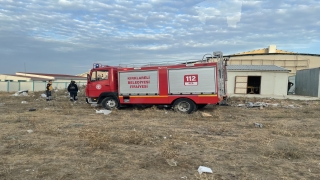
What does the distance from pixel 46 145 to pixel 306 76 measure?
25072mm

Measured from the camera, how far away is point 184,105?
12594 mm

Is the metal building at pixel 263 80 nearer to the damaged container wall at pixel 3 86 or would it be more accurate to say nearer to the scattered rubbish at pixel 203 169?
the scattered rubbish at pixel 203 169

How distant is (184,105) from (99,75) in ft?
15.6

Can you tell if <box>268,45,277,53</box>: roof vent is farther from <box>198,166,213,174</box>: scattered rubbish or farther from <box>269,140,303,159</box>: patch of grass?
<box>198,166,213,174</box>: scattered rubbish

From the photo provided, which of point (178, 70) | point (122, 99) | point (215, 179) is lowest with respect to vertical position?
point (215, 179)

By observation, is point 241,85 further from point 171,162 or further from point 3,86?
point 3,86

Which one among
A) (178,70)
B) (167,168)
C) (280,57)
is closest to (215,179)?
(167,168)

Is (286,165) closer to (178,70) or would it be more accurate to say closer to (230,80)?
(178,70)

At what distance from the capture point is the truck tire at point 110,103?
44.9 ft

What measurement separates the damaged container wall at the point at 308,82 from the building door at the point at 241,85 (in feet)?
18.6

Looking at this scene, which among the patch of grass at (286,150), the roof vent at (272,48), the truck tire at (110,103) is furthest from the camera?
the roof vent at (272,48)

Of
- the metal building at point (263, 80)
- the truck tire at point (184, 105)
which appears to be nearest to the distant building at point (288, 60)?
the metal building at point (263, 80)

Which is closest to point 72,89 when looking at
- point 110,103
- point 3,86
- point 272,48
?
point 110,103

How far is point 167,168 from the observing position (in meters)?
4.88
